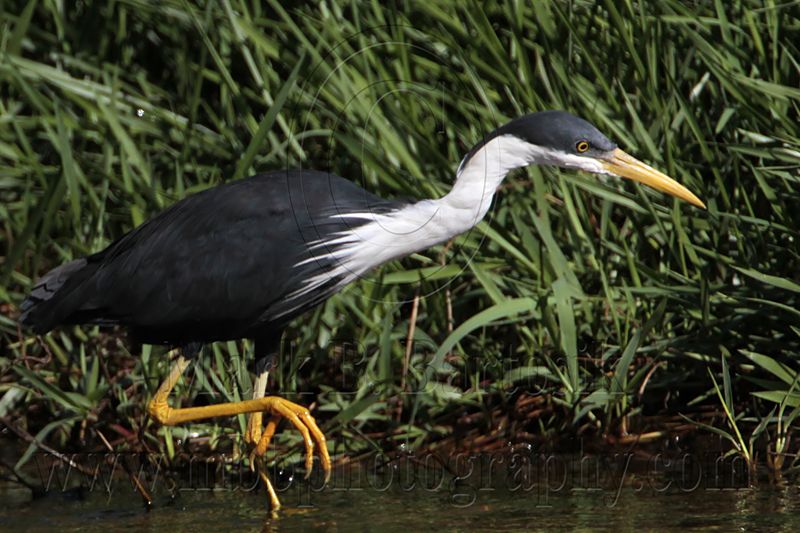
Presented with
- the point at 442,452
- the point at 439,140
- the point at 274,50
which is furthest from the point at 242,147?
the point at 442,452

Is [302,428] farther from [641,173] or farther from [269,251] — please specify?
[641,173]

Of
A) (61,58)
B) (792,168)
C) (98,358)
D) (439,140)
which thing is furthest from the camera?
(61,58)

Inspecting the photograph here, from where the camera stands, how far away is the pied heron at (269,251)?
14.6ft

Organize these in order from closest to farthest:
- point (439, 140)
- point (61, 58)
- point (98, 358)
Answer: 1. point (98, 358)
2. point (439, 140)
3. point (61, 58)

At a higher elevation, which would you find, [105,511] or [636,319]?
[636,319]

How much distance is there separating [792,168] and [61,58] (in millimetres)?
3131

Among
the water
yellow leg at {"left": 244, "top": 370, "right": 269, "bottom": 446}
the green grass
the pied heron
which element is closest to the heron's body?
the pied heron

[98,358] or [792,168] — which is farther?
[98,358]

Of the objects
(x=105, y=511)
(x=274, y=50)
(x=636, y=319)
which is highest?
(x=274, y=50)

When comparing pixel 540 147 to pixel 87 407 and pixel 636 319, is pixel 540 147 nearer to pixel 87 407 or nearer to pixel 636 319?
pixel 636 319

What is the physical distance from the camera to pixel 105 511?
14.7ft

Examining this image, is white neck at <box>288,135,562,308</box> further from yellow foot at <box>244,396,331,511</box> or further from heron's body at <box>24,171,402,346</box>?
yellow foot at <box>244,396,331,511</box>

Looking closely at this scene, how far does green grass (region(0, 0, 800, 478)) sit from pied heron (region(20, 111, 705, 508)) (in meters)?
0.27

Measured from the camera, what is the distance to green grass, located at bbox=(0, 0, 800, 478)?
4.77 metres
